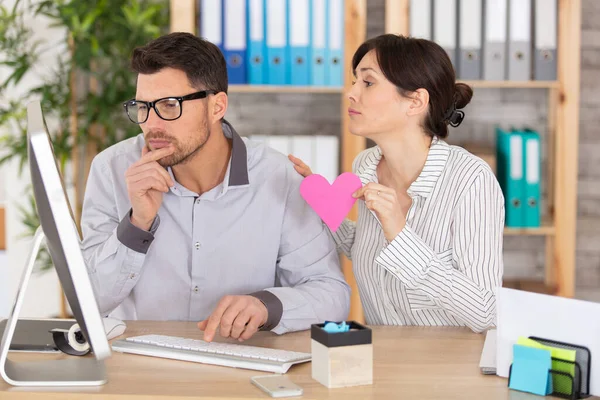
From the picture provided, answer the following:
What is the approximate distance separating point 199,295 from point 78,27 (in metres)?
1.79

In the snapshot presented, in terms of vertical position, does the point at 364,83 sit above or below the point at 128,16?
below

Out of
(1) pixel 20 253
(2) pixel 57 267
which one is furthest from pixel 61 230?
(1) pixel 20 253

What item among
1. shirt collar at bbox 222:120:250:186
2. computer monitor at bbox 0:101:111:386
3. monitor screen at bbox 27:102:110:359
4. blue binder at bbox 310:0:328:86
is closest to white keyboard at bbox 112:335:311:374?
computer monitor at bbox 0:101:111:386

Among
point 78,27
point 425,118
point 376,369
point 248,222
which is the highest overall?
point 78,27

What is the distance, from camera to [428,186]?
2.06 m

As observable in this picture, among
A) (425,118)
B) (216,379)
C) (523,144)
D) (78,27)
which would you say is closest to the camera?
(216,379)

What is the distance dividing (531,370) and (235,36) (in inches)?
83.7

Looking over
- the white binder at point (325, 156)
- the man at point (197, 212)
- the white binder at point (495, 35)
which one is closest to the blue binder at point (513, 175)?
the white binder at point (495, 35)

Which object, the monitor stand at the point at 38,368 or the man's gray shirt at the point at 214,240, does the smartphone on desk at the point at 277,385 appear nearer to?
the monitor stand at the point at 38,368

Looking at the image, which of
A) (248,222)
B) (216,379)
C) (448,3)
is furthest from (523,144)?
(216,379)

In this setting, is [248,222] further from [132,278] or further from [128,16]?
[128,16]

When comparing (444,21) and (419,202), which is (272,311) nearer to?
(419,202)

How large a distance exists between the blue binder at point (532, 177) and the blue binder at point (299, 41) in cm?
88

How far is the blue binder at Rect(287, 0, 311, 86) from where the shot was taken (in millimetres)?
3191
